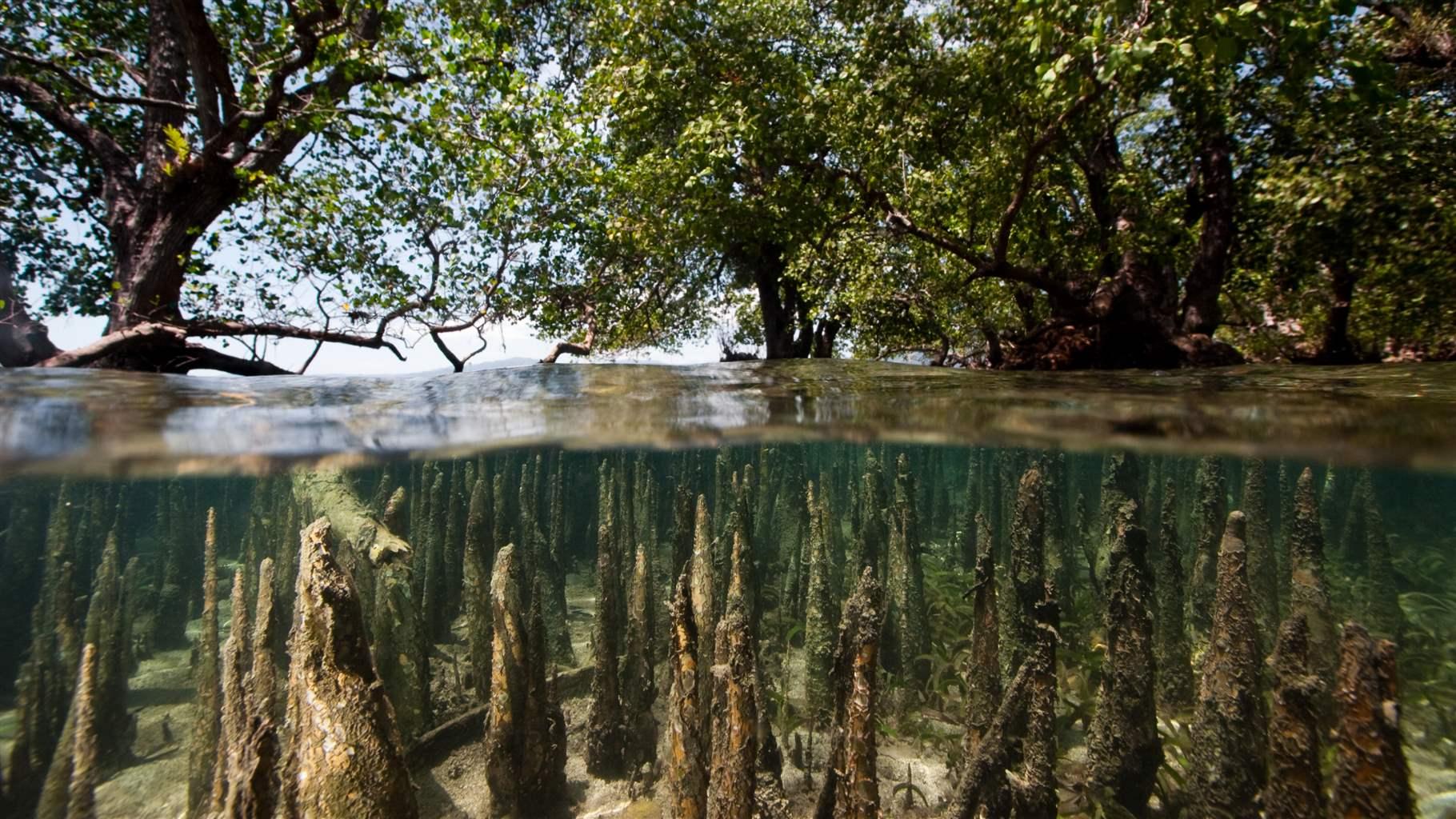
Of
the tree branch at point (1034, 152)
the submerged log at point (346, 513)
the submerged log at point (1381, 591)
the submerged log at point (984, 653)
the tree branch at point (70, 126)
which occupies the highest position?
the tree branch at point (70, 126)

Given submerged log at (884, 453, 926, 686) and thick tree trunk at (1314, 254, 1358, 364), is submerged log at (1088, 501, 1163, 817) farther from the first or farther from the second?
thick tree trunk at (1314, 254, 1358, 364)

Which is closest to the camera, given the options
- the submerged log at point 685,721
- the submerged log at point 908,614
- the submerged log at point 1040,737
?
the submerged log at point 685,721

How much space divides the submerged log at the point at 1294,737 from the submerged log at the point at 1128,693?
1.72m

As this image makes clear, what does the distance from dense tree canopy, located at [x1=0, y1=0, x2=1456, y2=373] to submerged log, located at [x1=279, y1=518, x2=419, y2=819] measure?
19.3 feet

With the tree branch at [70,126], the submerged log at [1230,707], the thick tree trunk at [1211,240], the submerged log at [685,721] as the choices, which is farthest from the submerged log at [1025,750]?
the tree branch at [70,126]

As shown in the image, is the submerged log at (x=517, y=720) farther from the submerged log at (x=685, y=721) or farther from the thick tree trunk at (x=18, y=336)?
the thick tree trunk at (x=18, y=336)

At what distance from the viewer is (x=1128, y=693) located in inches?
321

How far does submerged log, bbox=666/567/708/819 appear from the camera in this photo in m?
6.59

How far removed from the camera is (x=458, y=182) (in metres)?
11.9

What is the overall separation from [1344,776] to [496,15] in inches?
564

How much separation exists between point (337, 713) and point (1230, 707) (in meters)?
8.50

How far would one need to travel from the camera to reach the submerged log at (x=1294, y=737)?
20.2 feet

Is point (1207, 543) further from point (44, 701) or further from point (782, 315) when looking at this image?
point (44, 701)

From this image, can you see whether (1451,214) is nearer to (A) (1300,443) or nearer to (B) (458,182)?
(A) (1300,443)
